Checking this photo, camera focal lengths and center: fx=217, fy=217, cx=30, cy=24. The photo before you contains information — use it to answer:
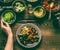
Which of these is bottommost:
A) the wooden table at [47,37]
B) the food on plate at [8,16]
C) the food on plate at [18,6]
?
the wooden table at [47,37]

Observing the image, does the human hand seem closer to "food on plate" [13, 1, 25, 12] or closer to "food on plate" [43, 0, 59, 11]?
"food on plate" [13, 1, 25, 12]

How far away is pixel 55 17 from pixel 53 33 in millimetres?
110

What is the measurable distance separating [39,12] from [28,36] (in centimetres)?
18

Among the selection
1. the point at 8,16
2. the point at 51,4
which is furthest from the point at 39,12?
the point at 8,16

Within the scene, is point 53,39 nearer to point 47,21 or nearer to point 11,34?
point 47,21

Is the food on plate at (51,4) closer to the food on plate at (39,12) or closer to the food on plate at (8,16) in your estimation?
the food on plate at (39,12)

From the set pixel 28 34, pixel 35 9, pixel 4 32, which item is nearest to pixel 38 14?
pixel 35 9

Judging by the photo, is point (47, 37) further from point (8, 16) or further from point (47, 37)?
point (8, 16)

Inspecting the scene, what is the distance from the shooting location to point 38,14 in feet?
4.87

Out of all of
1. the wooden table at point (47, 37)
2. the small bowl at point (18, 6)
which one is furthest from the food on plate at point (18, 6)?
the wooden table at point (47, 37)

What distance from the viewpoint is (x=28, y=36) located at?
4.83ft

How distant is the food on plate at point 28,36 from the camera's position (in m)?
1.47

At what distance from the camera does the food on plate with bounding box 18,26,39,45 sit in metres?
1.47

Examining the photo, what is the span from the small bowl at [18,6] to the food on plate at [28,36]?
13 cm
